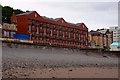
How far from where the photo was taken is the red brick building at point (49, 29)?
6675 cm

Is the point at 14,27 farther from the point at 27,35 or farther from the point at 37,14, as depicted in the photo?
the point at 37,14

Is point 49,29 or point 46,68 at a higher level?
point 49,29

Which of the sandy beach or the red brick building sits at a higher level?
the red brick building

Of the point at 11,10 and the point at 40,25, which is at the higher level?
the point at 11,10

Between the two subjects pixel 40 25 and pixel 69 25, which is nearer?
pixel 40 25

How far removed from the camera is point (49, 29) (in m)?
75.2

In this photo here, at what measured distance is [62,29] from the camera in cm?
8156

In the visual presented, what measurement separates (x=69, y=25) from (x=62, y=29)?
4491mm

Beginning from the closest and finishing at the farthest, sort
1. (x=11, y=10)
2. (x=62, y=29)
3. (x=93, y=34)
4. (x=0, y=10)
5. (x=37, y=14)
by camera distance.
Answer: (x=0, y=10)
(x=37, y=14)
(x=11, y=10)
(x=62, y=29)
(x=93, y=34)

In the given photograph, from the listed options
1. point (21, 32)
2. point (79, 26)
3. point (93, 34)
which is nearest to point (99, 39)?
point (93, 34)

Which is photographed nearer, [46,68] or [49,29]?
[46,68]

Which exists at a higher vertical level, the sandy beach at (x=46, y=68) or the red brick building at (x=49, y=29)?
the red brick building at (x=49, y=29)

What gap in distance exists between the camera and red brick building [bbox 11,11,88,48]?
6675 centimetres

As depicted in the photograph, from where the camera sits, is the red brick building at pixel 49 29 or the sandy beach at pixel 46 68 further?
the red brick building at pixel 49 29
